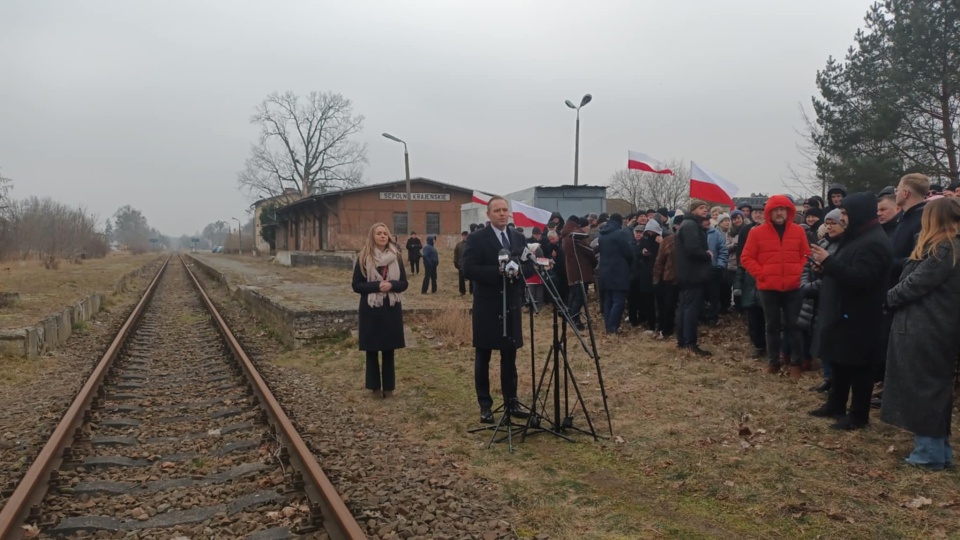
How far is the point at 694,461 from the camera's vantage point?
190 inches

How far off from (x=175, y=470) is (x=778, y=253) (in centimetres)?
572

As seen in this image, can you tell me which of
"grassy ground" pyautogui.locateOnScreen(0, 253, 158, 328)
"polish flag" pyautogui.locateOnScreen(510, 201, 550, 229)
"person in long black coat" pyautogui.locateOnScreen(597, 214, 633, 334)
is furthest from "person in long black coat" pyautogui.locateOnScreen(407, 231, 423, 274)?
"person in long black coat" pyautogui.locateOnScreen(597, 214, 633, 334)

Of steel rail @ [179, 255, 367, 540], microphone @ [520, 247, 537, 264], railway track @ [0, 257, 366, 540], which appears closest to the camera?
steel rail @ [179, 255, 367, 540]

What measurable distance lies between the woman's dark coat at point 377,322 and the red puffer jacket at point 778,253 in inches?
142

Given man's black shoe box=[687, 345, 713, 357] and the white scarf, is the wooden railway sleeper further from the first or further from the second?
man's black shoe box=[687, 345, 713, 357]

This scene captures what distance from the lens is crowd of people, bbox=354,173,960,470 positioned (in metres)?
4.34

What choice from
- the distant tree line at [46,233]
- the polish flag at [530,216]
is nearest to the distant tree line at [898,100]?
the polish flag at [530,216]

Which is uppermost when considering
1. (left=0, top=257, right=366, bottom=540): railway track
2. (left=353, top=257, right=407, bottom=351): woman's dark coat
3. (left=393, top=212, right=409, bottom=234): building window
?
(left=393, top=212, right=409, bottom=234): building window

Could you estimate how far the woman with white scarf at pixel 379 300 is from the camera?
691cm

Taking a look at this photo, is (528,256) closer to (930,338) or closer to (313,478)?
(313,478)

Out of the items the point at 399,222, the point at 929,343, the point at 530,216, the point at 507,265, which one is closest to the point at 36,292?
the point at 530,216

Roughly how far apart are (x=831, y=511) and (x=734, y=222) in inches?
244

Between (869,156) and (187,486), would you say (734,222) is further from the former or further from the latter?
(869,156)

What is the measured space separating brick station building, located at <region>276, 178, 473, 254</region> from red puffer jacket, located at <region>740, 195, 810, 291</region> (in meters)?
31.8
